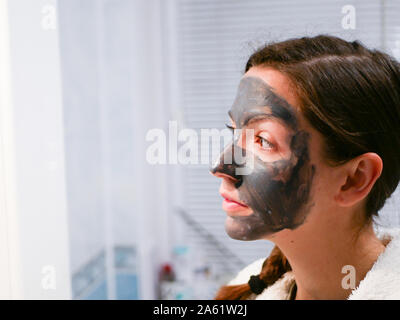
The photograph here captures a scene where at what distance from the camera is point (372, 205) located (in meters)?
0.69

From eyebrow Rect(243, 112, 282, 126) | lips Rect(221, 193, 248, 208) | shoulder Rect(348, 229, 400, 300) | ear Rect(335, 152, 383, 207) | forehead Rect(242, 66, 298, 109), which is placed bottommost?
shoulder Rect(348, 229, 400, 300)

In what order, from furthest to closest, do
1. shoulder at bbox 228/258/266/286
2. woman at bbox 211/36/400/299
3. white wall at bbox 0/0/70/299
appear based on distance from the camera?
shoulder at bbox 228/258/266/286
white wall at bbox 0/0/70/299
woman at bbox 211/36/400/299

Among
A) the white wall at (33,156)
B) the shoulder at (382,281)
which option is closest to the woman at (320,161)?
the shoulder at (382,281)

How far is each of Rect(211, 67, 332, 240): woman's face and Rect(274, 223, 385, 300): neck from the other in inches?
1.9

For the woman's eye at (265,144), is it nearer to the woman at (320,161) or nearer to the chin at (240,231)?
the woman at (320,161)

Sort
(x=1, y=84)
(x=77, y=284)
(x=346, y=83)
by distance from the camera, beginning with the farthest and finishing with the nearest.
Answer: (x=77, y=284), (x=1, y=84), (x=346, y=83)

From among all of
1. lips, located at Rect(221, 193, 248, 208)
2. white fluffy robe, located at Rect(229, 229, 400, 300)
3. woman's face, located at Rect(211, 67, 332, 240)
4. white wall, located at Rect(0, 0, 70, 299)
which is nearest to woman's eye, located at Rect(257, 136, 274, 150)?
woman's face, located at Rect(211, 67, 332, 240)

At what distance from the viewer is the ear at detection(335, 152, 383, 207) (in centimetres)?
64

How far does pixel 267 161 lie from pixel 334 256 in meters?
0.21

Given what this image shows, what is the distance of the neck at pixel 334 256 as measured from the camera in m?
0.69

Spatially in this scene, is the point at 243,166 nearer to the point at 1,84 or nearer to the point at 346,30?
the point at 346,30

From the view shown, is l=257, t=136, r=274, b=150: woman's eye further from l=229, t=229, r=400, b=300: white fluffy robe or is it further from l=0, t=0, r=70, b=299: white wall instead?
l=0, t=0, r=70, b=299: white wall
